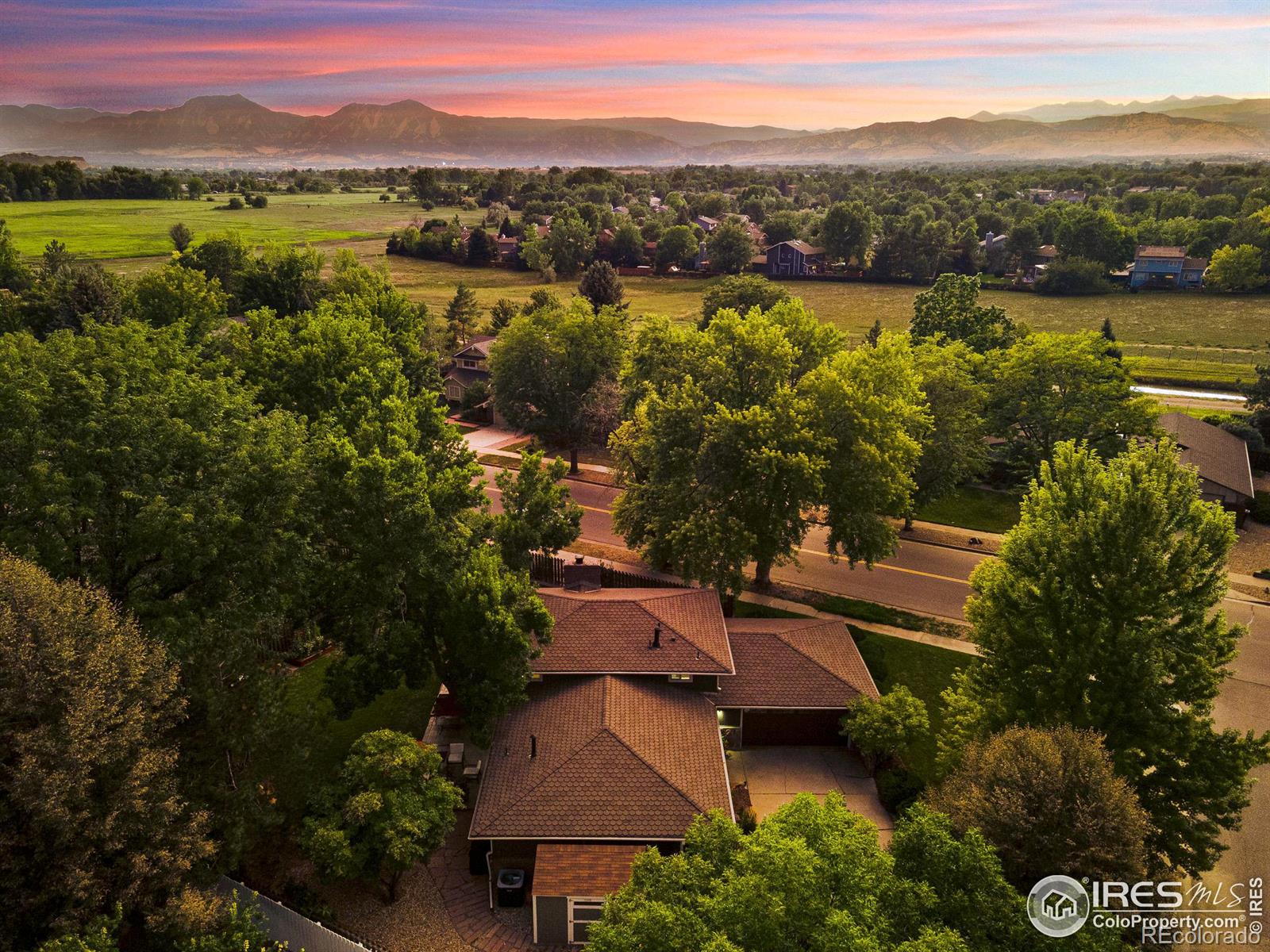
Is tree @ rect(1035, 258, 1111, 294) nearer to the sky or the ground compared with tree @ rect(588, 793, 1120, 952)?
nearer to the sky

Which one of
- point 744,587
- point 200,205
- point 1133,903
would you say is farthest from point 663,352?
point 200,205

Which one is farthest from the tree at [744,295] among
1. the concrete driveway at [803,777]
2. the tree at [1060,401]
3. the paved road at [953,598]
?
the concrete driveway at [803,777]

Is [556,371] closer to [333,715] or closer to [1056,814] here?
[333,715]

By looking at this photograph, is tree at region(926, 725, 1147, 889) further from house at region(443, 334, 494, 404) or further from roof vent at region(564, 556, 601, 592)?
house at region(443, 334, 494, 404)

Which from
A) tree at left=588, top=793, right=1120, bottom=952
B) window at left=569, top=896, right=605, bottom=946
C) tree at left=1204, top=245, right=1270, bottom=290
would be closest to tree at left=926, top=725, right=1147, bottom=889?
tree at left=588, top=793, right=1120, bottom=952

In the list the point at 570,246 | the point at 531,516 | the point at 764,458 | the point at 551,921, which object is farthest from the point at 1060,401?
the point at 570,246

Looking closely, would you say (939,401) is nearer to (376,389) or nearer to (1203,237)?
(376,389)

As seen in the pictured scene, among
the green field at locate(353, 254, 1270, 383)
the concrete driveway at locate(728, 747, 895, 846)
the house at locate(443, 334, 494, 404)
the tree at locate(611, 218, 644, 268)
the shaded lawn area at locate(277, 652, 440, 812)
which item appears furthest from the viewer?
the tree at locate(611, 218, 644, 268)
